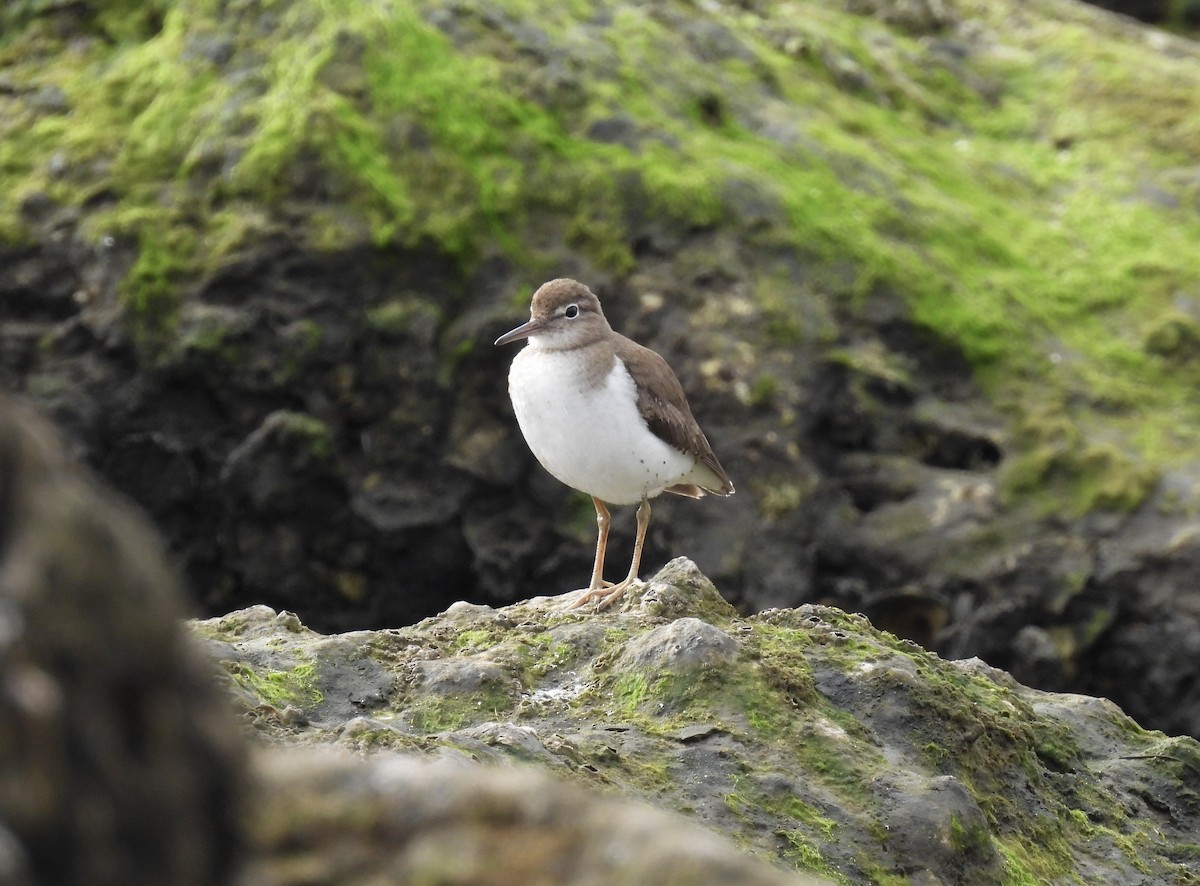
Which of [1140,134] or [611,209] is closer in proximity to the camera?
[611,209]

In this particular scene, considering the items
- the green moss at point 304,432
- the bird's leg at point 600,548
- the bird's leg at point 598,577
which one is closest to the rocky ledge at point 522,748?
the bird's leg at point 598,577

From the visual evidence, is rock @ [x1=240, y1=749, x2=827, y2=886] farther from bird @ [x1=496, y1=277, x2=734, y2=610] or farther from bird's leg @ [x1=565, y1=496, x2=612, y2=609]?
bird @ [x1=496, y1=277, x2=734, y2=610]

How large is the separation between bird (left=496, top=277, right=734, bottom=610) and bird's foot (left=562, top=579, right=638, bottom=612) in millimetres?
16

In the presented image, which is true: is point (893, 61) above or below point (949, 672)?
below

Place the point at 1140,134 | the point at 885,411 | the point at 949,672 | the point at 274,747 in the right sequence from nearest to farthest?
the point at 274,747 < the point at 949,672 < the point at 885,411 < the point at 1140,134

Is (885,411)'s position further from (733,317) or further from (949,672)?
(949,672)

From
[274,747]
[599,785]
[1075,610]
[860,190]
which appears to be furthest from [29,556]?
[860,190]

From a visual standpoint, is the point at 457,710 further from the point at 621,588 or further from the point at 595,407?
the point at 595,407

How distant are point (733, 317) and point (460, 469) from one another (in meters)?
2.48

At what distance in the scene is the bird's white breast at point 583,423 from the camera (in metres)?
7.96

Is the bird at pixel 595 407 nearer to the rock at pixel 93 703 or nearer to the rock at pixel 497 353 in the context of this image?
the rock at pixel 497 353

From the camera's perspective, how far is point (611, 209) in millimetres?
11797

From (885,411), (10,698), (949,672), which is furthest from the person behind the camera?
(885,411)

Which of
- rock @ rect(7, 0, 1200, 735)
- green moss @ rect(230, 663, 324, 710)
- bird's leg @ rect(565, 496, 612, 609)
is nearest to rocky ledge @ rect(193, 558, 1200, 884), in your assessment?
green moss @ rect(230, 663, 324, 710)
